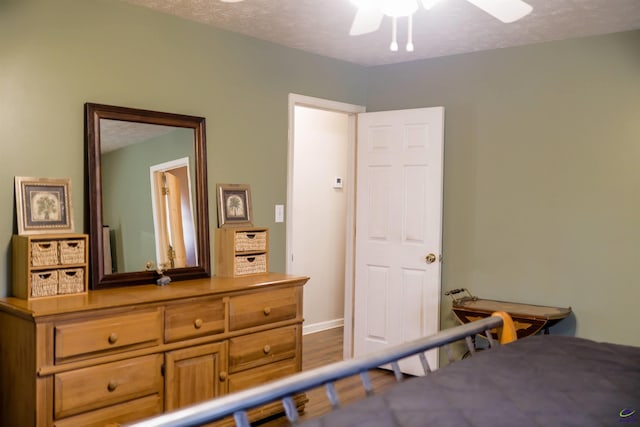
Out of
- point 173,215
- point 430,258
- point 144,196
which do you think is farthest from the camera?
point 430,258

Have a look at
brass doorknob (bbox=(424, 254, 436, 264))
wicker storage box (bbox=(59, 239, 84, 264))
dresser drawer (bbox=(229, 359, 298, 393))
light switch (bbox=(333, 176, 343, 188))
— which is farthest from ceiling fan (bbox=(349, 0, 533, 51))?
light switch (bbox=(333, 176, 343, 188))

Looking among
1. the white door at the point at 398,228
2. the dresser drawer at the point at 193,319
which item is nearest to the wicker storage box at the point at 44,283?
the dresser drawer at the point at 193,319

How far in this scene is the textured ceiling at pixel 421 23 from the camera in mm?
3229

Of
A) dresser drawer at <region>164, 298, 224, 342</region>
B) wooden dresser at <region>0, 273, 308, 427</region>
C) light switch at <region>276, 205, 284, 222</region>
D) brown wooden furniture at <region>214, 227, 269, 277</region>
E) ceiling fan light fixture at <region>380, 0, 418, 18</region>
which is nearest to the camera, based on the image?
ceiling fan light fixture at <region>380, 0, 418, 18</region>

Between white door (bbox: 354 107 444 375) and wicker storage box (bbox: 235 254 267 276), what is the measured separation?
114cm

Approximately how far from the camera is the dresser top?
2568 mm

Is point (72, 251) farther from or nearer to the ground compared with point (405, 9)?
nearer to the ground

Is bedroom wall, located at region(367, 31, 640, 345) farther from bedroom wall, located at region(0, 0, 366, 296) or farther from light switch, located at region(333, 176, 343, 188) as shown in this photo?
light switch, located at region(333, 176, 343, 188)

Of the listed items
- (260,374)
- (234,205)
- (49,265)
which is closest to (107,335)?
(49,265)

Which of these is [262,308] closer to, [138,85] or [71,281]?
[71,281]

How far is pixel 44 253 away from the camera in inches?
109

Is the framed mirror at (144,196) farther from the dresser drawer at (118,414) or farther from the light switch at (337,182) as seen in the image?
the light switch at (337,182)

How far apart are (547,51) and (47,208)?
3.16 m

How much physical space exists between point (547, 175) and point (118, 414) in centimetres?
296
